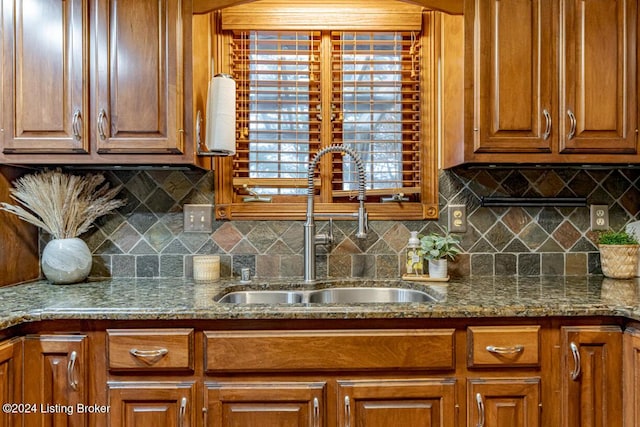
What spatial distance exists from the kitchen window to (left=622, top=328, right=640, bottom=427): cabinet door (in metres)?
0.94

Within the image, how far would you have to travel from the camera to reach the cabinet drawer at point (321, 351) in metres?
1.47

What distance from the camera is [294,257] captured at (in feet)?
7.06

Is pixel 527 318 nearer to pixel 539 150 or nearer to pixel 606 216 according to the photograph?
pixel 539 150

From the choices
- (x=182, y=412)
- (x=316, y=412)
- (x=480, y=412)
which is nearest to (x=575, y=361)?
(x=480, y=412)

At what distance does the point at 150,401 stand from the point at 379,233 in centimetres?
121

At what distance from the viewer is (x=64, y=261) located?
1893mm

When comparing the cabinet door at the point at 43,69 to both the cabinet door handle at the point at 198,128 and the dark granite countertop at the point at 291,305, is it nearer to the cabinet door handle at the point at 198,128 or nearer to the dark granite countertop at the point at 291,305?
the cabinet door handle at the point at 198,128

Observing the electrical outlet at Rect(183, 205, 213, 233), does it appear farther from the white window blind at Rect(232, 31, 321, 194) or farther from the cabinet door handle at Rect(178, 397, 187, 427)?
the cabinet door handle at Rect(178, 397, 187, 427)

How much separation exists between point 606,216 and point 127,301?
85.7 inches

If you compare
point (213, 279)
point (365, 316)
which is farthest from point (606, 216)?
point (213, 279)

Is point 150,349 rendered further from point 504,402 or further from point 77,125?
point 504,402

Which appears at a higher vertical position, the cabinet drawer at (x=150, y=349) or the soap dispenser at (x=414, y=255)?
the soap dispenser at (x=414, y=255)

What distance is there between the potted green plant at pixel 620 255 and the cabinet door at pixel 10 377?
2.37 metres

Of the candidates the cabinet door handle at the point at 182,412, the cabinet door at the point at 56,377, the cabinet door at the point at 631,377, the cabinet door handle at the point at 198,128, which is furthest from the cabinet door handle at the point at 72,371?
the cabinet door at the point at 631,377
